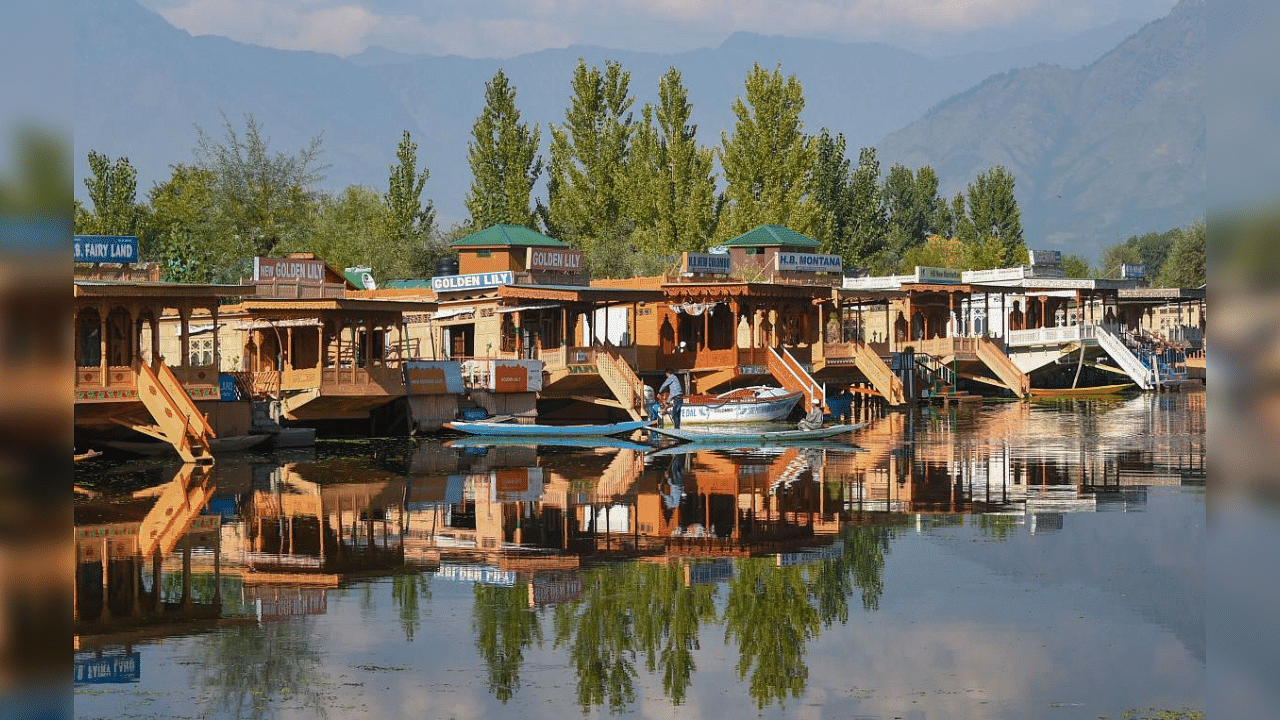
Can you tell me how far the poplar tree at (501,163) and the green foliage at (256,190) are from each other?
12251 millimetres

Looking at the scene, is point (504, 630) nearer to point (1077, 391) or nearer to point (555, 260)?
point (555, 260)

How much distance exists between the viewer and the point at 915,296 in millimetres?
74625

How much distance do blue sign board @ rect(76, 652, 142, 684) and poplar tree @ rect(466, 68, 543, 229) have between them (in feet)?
256

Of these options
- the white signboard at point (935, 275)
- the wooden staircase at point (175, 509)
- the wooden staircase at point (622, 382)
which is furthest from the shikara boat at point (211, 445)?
the white signboard at point (935, 275)

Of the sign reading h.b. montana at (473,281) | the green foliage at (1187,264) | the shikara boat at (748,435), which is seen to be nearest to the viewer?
the shikara boat at (748,435)

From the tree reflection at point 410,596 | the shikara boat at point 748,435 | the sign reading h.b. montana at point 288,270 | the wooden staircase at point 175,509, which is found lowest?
the tree reflection at point 410,596

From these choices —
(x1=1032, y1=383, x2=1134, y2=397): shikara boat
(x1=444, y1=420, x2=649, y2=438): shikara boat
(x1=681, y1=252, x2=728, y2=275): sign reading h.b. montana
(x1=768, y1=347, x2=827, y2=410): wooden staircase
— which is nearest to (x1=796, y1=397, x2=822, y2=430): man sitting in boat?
(x1=444, y1=420, x2=649, y2=438): shikara boat

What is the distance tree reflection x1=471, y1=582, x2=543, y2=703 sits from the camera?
16.7 m

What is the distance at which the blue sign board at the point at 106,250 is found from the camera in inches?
1603

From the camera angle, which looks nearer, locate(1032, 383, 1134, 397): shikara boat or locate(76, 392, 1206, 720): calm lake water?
locate(76, 392, 1206, 720): calm lake water

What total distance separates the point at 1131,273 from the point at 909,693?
81.9 meters

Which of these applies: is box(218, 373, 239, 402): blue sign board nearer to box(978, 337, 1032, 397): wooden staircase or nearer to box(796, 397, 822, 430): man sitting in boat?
box(796, 397, 822, 430): man sitting in boat

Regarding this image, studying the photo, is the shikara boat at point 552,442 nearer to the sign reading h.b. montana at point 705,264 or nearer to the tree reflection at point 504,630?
the sign reading h.b. montana at point 705,264

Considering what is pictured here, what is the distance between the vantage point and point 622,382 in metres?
53.3
